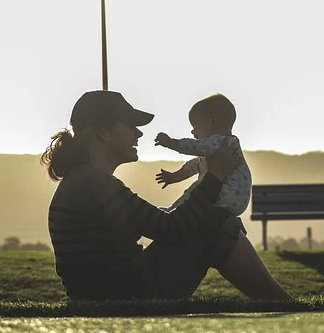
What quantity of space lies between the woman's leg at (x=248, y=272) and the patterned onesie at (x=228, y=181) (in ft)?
0.75

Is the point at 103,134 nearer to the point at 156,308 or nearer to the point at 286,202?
the point at 156,308

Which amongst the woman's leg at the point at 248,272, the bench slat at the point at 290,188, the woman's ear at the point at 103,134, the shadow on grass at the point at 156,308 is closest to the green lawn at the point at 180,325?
the shadow on grass at the point at 156,308

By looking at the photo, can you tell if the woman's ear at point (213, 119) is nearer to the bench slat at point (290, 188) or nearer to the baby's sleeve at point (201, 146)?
the baby's sleeve at point (201, 146)

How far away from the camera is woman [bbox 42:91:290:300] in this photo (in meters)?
4.88

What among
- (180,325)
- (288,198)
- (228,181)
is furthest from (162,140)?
(288,198)

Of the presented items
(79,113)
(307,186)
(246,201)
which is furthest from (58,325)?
(307,186)

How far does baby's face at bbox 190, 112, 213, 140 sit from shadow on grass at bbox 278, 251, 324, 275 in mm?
7192

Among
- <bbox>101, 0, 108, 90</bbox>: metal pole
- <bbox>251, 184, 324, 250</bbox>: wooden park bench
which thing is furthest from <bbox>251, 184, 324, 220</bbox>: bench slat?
<bbox>101, 0, 108, 90</bbox>: metal pole

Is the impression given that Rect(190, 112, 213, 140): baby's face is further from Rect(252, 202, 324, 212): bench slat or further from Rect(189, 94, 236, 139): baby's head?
Rect(252, 202, 324, 212): bench slat

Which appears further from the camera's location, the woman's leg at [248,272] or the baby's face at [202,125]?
the baby's face at [202,125]

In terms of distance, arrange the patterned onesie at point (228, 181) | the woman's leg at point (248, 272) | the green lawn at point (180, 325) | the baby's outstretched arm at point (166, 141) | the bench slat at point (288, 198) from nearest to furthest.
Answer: the green lawn at point (180, 325) → the woman's leg at point (248, 272) → the patterned onesie at point (228, 181) → the baby's outstretched arm at point (166, 141) → the bench slat at point (288, 198)

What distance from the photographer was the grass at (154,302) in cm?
430

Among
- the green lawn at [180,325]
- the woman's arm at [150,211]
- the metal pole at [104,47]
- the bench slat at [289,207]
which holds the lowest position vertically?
the bench slat at [289,207]

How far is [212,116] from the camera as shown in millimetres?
6184
